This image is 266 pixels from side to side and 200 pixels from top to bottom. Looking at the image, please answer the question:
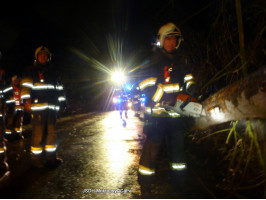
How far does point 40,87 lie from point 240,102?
3.39 m

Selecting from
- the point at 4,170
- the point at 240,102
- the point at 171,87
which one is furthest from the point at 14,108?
the point at 240,102

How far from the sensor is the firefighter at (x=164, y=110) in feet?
8.99

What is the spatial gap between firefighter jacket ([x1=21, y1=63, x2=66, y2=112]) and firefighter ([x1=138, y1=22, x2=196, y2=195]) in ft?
6.43

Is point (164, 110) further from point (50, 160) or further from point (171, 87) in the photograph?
point (50, 160)

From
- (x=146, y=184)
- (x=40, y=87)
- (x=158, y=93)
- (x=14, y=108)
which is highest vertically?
(x=40, y=87)

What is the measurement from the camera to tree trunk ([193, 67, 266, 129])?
2.20m

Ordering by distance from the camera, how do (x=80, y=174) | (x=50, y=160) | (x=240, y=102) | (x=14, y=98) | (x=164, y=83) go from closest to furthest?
(x=240, y=102), (x=164, y=83), (x=80, y=174), (x=50, y=160), (x=14, y=98)

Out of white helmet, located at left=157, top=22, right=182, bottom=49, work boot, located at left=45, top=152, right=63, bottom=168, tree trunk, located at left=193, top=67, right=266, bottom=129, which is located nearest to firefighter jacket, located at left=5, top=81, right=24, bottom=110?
work boot, located at left=45, top=152, right=63, bottom=168

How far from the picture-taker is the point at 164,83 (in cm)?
280

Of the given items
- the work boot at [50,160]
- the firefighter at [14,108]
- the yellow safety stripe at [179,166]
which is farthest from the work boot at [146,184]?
the firefighter at [14,108]

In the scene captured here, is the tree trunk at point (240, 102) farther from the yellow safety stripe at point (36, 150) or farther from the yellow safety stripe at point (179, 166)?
the yellow safety stripe at point (36, 150)

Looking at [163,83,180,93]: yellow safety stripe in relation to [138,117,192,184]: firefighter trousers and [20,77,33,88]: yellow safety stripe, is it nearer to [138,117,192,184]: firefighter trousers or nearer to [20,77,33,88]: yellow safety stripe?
[138,117,192,184]: firefighter trousers

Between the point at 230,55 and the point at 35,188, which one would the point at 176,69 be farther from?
the point at 35,188

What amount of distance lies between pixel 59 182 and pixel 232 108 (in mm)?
2781
